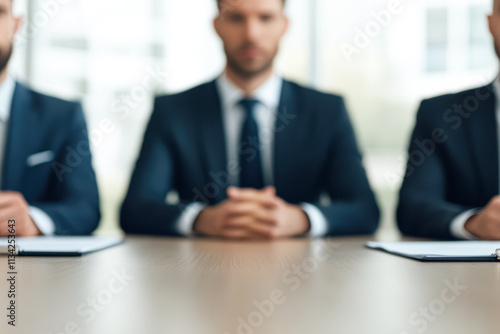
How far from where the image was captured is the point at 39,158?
182 centimetres

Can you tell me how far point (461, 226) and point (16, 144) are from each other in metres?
1.36

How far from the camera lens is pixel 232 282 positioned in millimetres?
690

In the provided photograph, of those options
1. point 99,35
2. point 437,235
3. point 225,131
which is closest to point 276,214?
point 437,235

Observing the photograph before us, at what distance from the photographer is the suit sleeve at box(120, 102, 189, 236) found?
155 centimetres

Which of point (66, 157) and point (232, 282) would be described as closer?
point (232, 282)

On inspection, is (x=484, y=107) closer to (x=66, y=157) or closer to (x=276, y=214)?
(x=276, y=214)

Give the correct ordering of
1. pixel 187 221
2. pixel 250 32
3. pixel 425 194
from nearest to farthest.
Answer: pixel 187 221 < pixel 425 194 < pixel 250 32

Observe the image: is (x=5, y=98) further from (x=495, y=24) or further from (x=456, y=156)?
(x=495, y=24)

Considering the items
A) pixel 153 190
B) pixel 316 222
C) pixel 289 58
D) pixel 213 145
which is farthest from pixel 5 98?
pixel 289 58

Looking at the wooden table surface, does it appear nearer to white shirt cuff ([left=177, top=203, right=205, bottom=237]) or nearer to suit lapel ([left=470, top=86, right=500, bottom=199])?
white shirt cuff ([left=177, top=203, right=205, bottom=237])

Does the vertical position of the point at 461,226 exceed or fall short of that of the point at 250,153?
it falls short

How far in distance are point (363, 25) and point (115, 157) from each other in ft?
7.31

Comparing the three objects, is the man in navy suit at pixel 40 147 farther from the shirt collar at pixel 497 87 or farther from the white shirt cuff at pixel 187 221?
the shirt collar at pixel 497 87

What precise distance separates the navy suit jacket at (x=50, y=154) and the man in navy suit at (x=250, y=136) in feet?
0.53
